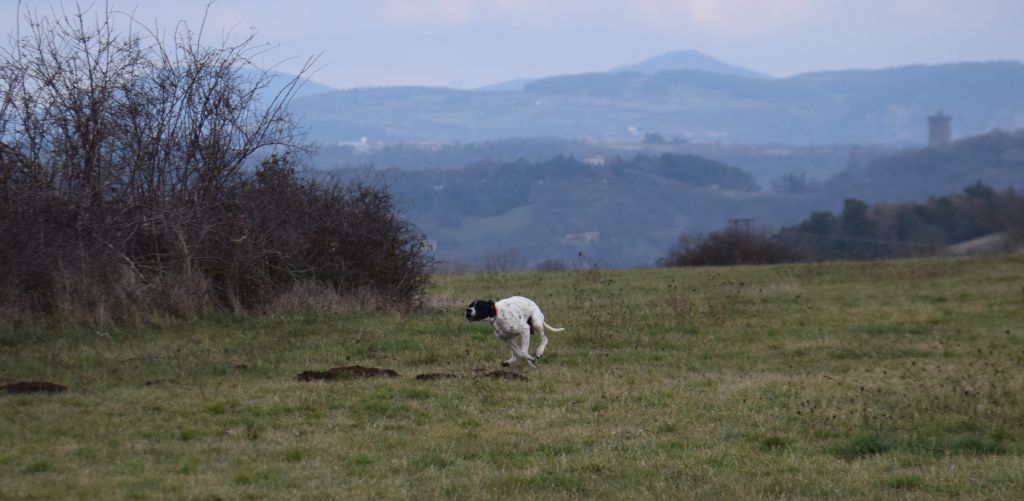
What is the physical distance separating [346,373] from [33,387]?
294 cm

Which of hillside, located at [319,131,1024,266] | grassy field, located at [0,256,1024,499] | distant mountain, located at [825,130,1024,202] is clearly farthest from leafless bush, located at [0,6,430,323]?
distant mountain, located at [825,130,1024,202]

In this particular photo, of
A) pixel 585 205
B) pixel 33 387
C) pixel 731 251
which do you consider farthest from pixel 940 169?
pixel 33 387

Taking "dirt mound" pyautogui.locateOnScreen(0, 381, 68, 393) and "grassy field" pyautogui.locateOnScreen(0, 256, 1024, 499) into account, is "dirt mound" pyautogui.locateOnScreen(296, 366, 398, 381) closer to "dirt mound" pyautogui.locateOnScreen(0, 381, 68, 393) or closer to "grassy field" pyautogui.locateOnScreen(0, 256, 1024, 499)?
"grassy field" pyautogui.locateOnScreen(0, 256, 1024, 499)

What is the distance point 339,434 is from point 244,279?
28.3 feet

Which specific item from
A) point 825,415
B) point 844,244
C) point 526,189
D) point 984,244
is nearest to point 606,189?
point 526,189

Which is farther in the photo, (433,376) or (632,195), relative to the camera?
(632,195)

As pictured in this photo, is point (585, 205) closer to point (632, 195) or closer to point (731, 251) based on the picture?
point (632, 195)

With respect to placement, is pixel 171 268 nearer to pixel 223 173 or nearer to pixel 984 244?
pixel 223 173

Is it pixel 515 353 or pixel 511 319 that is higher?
pixel 511 319

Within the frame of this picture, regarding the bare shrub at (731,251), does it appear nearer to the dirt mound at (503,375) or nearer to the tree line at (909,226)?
the tree line at (909,226)

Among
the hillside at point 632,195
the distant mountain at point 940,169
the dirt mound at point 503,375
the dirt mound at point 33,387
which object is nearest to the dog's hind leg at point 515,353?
the dirt mound at point 503,375

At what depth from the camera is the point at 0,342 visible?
45.5 ft

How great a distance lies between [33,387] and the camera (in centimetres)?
1087

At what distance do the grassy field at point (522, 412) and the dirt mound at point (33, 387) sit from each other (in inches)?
6.2
